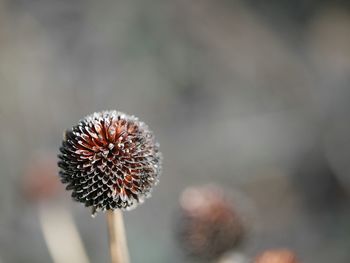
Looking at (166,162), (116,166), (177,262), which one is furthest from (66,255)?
(166,162)

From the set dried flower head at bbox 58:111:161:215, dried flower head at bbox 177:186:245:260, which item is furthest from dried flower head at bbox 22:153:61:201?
dried flower head at bbox 58:111:161:215

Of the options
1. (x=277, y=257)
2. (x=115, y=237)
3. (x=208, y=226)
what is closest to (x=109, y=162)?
(x=115, y=237)

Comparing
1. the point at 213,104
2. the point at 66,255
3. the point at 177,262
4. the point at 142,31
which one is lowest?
the point at 66,255

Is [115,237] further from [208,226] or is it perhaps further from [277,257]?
[208,226]

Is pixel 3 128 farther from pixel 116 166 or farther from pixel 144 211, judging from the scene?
pixel 116 166

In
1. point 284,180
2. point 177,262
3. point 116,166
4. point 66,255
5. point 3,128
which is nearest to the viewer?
point 116,166

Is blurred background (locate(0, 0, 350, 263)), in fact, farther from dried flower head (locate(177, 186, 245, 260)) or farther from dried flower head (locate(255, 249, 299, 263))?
dried flower head (locate(255, 249, 299, 263))
